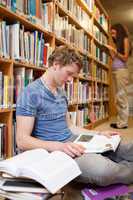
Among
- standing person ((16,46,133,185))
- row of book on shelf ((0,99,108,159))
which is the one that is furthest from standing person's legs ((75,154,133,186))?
row of book on shelf ((0,99,108,159))

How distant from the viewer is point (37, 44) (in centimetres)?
231

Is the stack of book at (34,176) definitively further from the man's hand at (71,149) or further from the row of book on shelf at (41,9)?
the row of book on shelf at (41,9)

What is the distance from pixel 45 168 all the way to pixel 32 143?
0.28m

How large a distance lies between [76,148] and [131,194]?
0.32 meters

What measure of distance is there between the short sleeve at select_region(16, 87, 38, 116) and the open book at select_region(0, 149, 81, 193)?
0.87 feet

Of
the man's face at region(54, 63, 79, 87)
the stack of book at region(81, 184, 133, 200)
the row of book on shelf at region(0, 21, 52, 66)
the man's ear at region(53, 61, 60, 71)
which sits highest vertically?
the row of book on shelf at region(0, 21, 52, 66)

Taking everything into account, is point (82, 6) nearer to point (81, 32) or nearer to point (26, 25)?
point (81, 32)

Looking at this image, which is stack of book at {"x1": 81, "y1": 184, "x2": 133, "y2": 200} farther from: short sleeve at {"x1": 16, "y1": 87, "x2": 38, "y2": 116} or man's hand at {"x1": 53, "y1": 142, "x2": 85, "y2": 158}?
short sleeve at {"x1": 16, "y1": 87, "x2": 38, "y2": 116}

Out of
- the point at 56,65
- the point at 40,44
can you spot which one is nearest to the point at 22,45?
the point at 40,44

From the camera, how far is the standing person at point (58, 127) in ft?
4.17

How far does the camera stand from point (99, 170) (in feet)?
4.12

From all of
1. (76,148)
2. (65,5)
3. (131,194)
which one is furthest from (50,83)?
(65,5)

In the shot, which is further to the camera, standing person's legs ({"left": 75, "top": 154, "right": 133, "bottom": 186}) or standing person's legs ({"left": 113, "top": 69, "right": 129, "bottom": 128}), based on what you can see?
standing person's legs ({"left": 113, "top": 69, "right": 129, "bottom": 128})

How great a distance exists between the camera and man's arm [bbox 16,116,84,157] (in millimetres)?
1233
